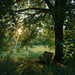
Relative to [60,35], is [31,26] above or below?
above

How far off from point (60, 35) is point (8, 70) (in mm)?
7765

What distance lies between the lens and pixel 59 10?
762 cm

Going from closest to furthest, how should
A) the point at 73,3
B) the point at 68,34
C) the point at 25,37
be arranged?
the point at 68,34 → the point at 73,3 → the point at 25,37

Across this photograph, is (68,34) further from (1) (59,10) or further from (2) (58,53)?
(2) (58,53)

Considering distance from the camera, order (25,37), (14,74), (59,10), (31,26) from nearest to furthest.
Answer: (14,74) → (59,10) → (25,37) → (31,26)

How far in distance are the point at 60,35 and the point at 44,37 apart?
2.47m

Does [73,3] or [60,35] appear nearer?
[73,3]

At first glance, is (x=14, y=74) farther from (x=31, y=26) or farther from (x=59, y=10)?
(x=31, y=26)

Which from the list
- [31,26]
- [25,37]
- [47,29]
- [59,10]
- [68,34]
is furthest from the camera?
[47,29]

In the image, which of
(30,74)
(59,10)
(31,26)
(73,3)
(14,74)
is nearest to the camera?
(14,74)

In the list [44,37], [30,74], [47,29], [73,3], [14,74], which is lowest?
[30,74]

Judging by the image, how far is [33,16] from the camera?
447 inches

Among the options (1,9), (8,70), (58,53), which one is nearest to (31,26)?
(58,53)

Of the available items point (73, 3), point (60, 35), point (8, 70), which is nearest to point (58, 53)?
point (60, 35)
